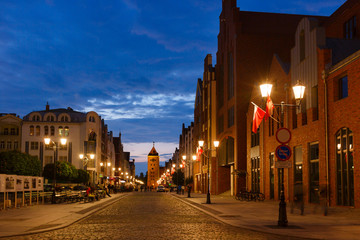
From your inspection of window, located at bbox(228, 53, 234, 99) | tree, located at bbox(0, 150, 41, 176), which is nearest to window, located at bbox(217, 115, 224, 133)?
window, located at bbox(228, 53, 234, 99)

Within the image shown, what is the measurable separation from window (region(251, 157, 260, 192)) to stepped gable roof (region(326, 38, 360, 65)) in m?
A: 16.3

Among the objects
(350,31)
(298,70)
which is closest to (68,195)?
(298,70)

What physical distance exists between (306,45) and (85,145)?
198ft

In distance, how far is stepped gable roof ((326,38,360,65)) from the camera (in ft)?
93.6

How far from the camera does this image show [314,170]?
29.8 m

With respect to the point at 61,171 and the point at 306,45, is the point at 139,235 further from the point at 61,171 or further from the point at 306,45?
the point at 61,171

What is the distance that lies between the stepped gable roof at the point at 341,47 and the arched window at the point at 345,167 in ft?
17.7

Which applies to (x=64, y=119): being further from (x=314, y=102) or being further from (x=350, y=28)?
(x=314, y=102)

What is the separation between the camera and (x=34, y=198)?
1358 inches

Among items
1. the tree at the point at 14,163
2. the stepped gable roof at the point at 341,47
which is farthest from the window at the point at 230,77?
the tree at the point at 14,163

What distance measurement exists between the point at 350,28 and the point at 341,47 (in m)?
8.65

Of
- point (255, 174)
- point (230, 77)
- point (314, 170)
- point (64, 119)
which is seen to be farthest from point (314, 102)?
point (64, 119)

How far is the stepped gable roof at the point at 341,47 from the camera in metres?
28.5

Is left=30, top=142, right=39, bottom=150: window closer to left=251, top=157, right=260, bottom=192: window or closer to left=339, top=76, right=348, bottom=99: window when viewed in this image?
left=251, top=157, right=260, bottom=192: window
